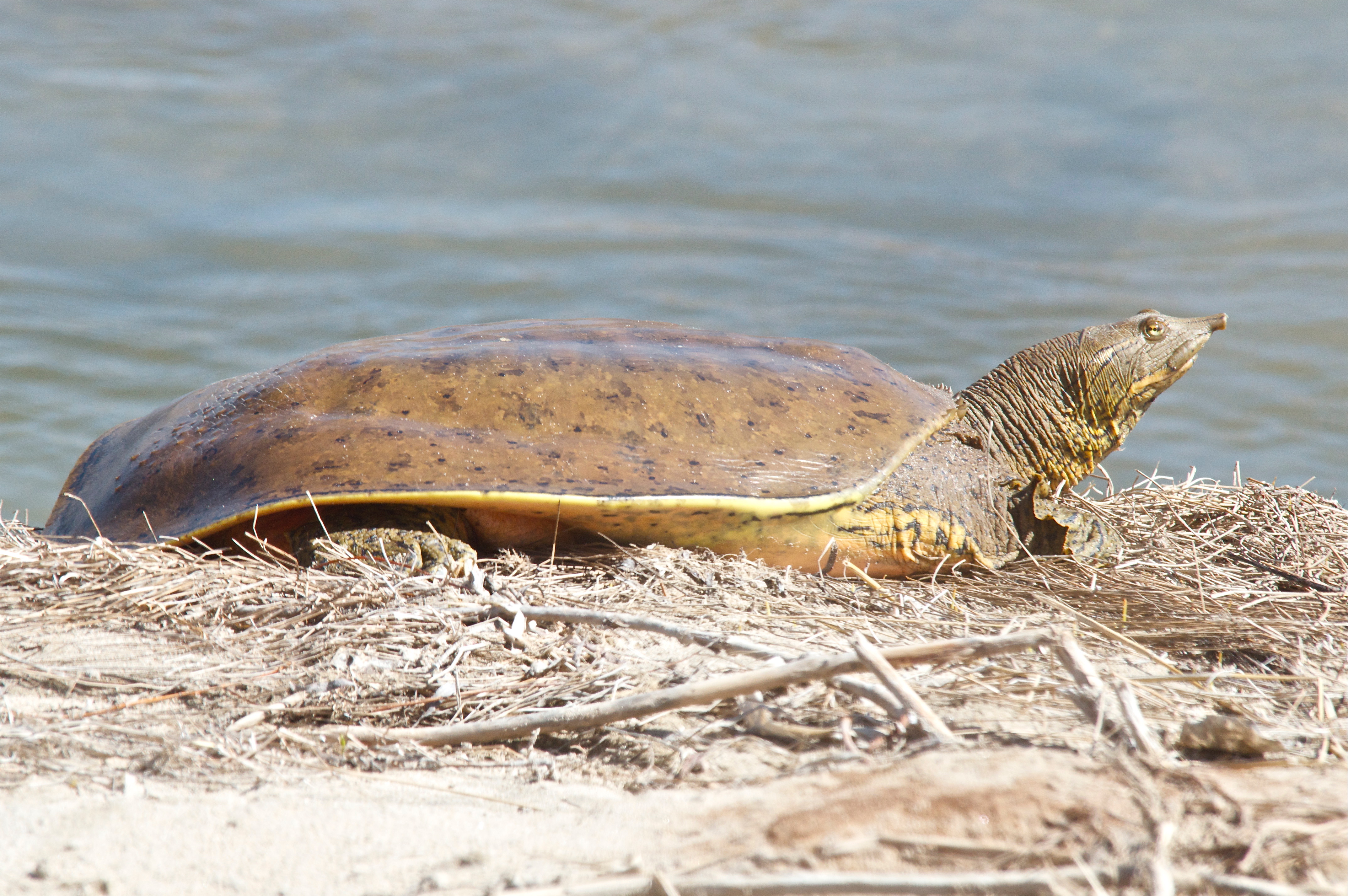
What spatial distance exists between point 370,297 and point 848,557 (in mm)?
5799

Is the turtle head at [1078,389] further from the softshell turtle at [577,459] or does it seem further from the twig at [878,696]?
the twig at [878,696]

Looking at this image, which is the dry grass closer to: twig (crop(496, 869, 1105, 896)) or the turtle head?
twig (crop(496, 869, 1105, 896))

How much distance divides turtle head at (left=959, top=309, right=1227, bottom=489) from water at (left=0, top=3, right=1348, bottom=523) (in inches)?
141

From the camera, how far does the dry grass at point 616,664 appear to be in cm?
154

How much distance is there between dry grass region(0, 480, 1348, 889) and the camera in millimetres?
1543

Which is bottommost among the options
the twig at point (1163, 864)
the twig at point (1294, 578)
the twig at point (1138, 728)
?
the twig at point (1294, 578)

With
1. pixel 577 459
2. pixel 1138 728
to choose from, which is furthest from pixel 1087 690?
pixel 577 459

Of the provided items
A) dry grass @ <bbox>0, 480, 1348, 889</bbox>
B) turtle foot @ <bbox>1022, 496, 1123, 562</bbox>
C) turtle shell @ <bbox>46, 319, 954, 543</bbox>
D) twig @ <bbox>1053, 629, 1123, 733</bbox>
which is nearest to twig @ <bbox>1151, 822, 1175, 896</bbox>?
dry grass @ <bbox>0, 480, 1348, 889</bbox>

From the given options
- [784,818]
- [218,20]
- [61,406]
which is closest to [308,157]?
[218,20]

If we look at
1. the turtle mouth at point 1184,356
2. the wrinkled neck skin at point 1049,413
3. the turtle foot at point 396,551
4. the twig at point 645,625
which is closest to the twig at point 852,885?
the twig at point 645,625

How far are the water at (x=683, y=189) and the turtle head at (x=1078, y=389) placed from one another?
11.8ft

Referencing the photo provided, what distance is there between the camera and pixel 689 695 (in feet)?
4.99

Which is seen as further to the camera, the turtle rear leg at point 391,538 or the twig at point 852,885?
the turtle rear leg at point 391,538

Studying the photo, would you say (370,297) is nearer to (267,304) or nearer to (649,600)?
(267,304)
